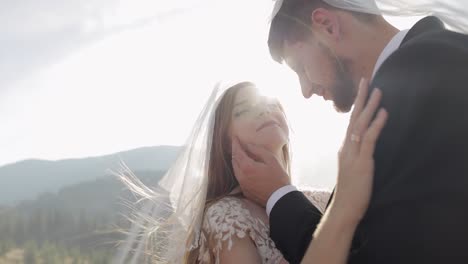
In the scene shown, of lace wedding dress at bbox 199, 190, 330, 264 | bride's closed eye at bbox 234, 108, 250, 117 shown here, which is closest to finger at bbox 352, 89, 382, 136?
lace wedding dress at bbox 199, 190, 330, 264

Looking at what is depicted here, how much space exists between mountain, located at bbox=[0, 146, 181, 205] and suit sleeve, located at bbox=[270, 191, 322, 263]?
74001 millimetres

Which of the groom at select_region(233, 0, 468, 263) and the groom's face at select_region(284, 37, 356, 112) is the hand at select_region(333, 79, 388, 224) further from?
the groom's face at select_region(284, 37, 356, 112)

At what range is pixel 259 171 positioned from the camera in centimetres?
291

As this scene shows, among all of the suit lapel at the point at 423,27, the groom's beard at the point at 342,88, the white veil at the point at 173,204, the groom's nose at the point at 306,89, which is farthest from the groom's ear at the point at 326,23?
the white veil at the point at 173,204

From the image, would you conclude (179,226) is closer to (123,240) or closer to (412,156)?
(123,240)

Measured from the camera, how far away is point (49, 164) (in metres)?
92.6

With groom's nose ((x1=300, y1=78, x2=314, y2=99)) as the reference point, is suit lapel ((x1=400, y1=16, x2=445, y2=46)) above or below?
above

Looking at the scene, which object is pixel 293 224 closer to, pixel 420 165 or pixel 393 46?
pixel 420 165

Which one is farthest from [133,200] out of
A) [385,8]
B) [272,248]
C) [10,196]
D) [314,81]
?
[10,196]

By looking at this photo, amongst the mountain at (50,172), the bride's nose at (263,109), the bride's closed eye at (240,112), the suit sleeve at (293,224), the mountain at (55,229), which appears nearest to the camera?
the suit sleeve at (293,224)

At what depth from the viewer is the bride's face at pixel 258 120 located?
10.7 feet

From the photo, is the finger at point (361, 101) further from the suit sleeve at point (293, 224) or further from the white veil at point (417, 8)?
the white veil at point (417, 8)

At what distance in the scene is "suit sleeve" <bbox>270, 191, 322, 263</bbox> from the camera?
2.21 metres

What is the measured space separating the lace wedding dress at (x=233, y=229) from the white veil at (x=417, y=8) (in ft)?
4.84
